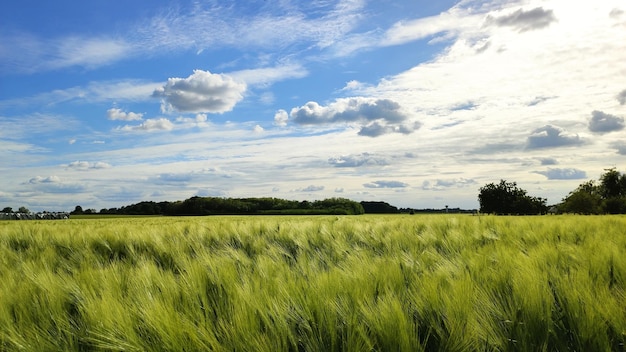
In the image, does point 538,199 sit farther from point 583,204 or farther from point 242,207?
point 242,207

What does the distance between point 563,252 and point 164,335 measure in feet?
12.0

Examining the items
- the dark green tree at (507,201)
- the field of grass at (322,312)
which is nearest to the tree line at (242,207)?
the dark green tree at (507,201)

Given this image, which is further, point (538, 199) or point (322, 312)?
point (538, 199)

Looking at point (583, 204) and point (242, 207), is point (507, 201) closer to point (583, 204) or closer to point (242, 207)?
point (583, 204)

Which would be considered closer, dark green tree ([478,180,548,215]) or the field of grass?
the field of grass

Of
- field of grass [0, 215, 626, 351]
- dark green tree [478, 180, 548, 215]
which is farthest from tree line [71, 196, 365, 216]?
field of grass [0, 215, 626, 351]

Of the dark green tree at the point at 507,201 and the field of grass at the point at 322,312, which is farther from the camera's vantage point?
the dark green tree at the point at 507,201

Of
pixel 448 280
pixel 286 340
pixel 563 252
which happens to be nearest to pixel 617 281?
pixel 563 252

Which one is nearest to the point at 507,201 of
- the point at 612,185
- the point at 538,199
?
the point at 538,199

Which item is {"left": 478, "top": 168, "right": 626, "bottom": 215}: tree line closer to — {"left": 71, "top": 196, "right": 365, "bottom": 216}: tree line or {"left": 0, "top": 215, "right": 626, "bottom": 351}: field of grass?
{"left": 71, "top": 196, "right": 365, "bottom": 216}: tree line

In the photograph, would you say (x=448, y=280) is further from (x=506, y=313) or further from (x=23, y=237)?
(x=23, y=237)

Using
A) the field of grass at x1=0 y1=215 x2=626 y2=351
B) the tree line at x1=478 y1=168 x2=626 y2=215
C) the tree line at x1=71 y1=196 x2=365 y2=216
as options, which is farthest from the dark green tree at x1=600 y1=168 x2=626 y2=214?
the field of grass at x1=0 y1=215 x2=626 y2=351

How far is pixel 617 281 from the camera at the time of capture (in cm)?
302

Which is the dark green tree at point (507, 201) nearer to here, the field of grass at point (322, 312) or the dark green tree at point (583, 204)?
the dark green tree at point (583, 204)
